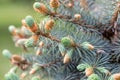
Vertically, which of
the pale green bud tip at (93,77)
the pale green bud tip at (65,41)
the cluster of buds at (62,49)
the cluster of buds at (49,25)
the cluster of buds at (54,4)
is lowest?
the pale green bud tip at (93,77)

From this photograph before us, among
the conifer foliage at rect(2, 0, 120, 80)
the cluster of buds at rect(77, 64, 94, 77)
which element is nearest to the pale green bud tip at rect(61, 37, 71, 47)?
the conifer foliage at rect(2, 0, 120, 80)

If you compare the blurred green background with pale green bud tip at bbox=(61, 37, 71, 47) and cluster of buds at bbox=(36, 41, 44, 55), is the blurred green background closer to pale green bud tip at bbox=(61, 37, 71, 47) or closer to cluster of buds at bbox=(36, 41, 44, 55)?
cluster of buds at bbox=(36, 41, 44, 55)

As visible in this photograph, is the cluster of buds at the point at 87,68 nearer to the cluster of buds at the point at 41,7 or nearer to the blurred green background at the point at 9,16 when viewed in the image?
the cluster of buds at the point at 41,7

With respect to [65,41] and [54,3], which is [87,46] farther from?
[54,3]

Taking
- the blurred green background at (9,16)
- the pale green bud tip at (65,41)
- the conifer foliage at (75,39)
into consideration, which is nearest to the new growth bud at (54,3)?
the conifer foliage at (75,39)

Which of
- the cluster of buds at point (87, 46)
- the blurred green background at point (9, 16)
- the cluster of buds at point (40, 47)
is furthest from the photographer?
the blurred green background at point (9, 16)

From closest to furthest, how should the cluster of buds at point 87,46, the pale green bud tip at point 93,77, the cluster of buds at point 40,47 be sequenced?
the pale green bud tip at point 93,77 < the cluster of buds at point 87,46 < the cluster of buds at point 40,47

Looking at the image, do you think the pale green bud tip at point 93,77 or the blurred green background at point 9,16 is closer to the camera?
the pale green bud tip at point 93,77

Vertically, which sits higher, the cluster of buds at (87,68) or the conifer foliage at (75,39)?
the conifer foliage at (75,39)
